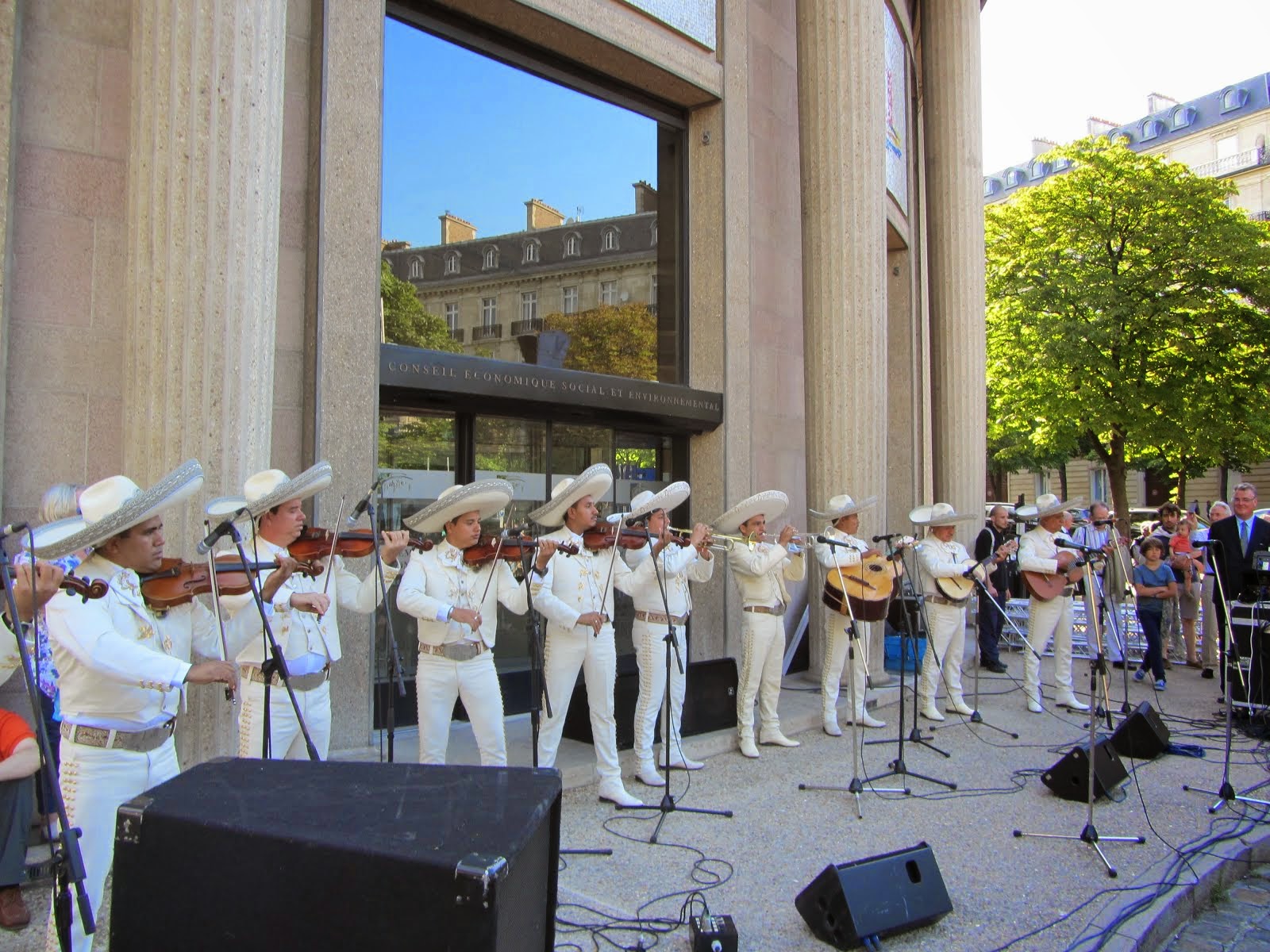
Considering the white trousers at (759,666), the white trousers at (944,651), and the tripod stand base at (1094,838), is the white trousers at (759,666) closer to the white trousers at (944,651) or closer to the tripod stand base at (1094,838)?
the white trousers at (944,651)

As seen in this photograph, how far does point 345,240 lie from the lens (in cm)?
729

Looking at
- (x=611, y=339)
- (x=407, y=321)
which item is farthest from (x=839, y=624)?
(x=407, y=321)

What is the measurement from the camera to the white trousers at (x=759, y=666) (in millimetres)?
8375

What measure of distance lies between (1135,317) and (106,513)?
2582cm

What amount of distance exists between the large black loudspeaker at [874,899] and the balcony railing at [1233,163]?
5612 cm

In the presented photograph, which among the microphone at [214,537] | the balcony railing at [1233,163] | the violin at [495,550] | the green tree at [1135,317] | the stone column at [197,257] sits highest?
the balcony railing at [1233,163]

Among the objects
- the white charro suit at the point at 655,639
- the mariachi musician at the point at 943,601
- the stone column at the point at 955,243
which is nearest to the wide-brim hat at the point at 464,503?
the white charro suit at the point at 655,639

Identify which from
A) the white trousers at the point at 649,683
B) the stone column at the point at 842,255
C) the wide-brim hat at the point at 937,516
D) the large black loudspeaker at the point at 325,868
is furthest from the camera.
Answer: the stone column at the point at 842,255

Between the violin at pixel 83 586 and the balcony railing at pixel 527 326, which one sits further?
the balcony railing at pixel 527 326

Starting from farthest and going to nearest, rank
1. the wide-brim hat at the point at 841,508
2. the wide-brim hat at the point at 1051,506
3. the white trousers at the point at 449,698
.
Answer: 1. the wide-brim hat at the point at 1051,506
2. the wide-brim hat at the point at 841,508
3. the white trousers at the point at 449,698

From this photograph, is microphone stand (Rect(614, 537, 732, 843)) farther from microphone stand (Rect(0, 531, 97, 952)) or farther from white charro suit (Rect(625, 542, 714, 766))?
microphone stand (Rect(0, 531, 97, 952))

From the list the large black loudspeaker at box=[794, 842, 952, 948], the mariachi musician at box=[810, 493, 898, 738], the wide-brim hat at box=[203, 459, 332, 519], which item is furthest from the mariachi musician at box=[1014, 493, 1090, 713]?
the wide-brim hat at box=[203, 459, 332, 519]

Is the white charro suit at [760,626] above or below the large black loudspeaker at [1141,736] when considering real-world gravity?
above

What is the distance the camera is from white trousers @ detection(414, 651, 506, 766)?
19.0 ft
